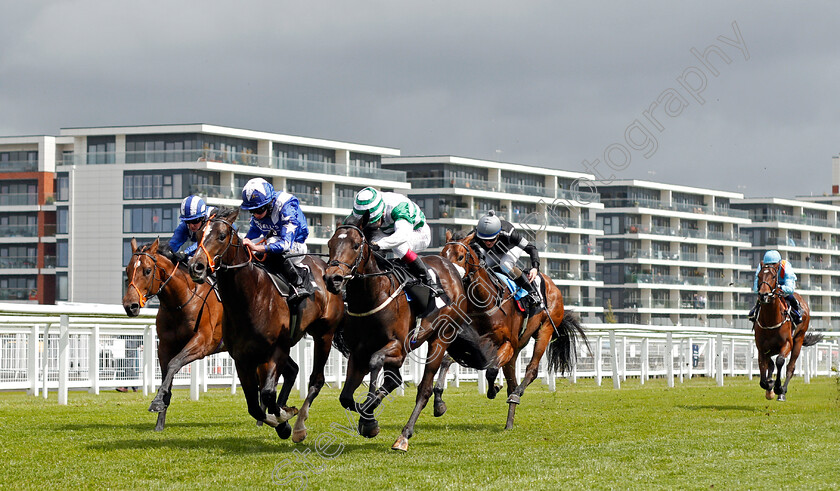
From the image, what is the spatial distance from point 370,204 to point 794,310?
33.3 feet

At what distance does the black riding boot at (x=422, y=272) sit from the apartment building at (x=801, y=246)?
101263 mm

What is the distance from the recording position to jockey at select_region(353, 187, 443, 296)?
9.12 metres

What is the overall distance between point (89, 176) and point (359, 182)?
16257 mm

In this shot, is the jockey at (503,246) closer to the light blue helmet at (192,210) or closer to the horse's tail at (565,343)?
the horse's tail at (565,343)

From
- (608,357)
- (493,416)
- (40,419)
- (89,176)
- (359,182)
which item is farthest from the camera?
(359,182)

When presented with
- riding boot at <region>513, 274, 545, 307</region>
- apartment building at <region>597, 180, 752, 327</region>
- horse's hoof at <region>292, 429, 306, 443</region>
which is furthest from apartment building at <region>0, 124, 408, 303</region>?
horse's hoof at <region>292, 429, 306, 443</region>

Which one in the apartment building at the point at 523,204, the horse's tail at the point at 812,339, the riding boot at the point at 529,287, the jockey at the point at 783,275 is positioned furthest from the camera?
the apartment building at the point at 523,204

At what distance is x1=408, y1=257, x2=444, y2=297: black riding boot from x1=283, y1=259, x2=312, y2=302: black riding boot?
89 cm

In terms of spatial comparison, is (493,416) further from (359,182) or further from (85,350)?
(359,182)

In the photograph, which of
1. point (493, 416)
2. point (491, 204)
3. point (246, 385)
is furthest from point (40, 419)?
point (491, 204)

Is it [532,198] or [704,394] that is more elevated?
[532,198]

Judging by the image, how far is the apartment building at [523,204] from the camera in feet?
260

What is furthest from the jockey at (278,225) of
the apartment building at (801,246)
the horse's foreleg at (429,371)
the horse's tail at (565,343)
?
the apartment building at (801,246)

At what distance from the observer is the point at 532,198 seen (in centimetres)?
8531
